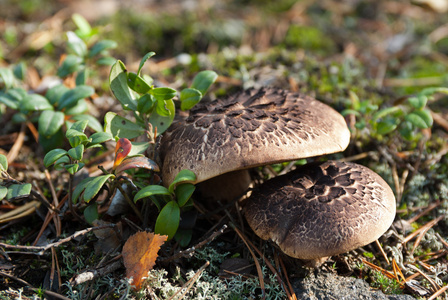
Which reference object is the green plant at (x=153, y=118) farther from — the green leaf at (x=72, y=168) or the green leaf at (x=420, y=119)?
the green leaf at (x=420, y=119)

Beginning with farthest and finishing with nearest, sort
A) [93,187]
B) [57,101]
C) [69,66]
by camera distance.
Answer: [69,66] → [57,101] → [93,187]

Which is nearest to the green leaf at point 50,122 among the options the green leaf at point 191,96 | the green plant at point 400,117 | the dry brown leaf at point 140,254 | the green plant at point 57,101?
the green plant at point 57,101

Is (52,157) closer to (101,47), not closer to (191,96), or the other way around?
(191,96)

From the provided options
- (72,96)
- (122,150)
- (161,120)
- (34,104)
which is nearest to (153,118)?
(161,120)

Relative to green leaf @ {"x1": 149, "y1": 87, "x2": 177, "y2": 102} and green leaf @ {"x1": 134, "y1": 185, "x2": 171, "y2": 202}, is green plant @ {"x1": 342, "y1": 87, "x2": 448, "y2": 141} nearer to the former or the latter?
green leaf @ {"x1": 149, "y1": 87, "x2": 177, "y2": 102}

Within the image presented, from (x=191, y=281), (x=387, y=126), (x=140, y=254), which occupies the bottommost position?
(x=191, y=281)

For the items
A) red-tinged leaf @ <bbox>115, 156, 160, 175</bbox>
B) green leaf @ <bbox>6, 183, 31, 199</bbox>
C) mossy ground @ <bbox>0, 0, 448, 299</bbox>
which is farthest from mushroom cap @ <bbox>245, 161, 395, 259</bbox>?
green leaf @ <bbox>6, 183, 31, 199</bbox>
